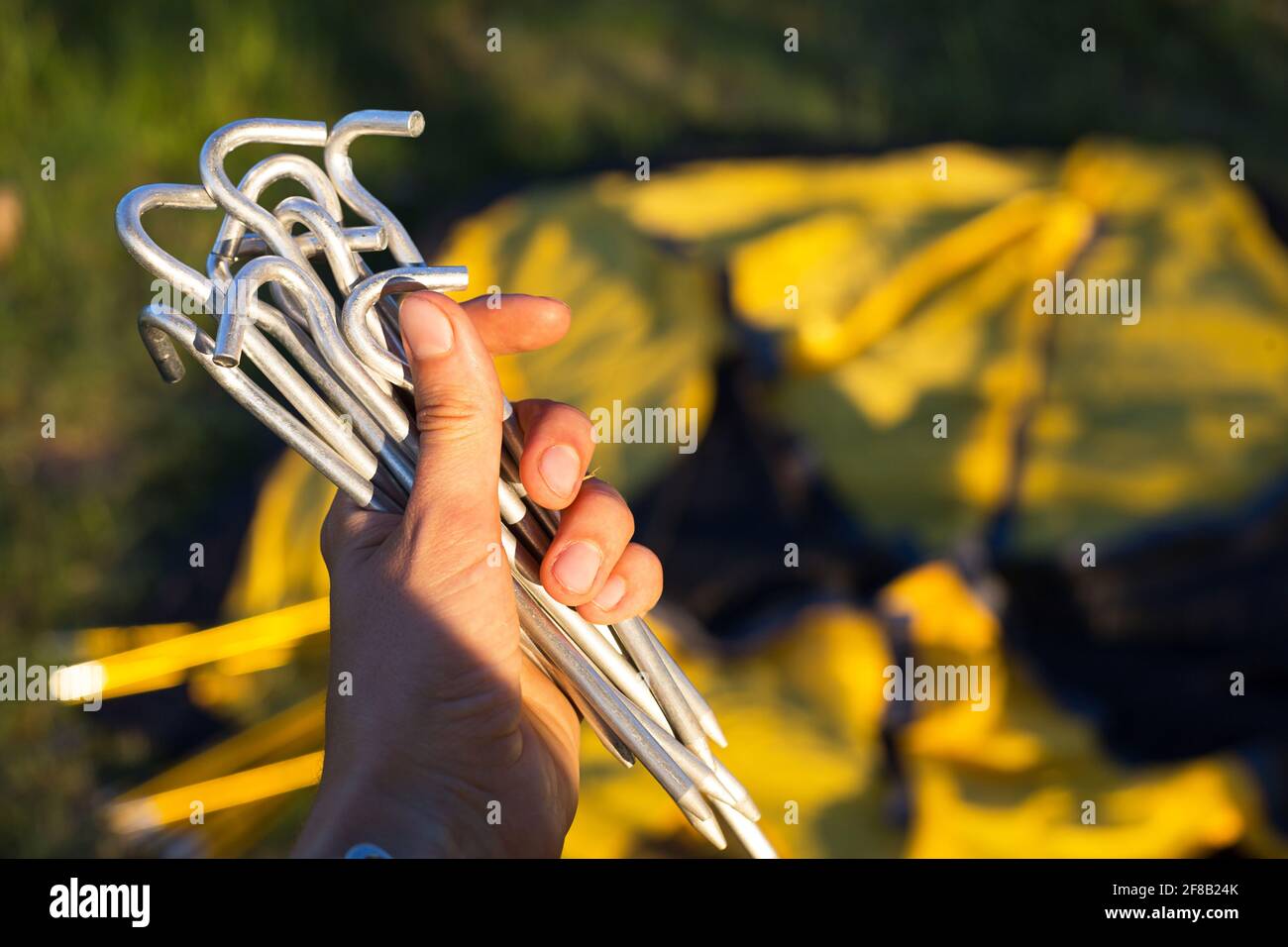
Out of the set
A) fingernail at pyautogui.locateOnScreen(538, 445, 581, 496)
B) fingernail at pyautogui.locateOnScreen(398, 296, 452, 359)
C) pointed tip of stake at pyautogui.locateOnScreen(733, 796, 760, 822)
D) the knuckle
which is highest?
fingernail at pyautogui.locateOnScreen(398, 296, 452, 359)

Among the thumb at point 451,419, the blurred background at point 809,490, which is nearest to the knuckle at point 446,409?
the thumb at point 451,419

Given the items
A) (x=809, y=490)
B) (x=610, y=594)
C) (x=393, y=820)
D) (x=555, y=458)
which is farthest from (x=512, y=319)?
(x=809, y=490)

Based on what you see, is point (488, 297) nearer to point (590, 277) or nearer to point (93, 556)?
point (590, 277)

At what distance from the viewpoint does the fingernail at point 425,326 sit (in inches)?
34.8

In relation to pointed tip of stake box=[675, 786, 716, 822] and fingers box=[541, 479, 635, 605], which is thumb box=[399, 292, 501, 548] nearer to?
fingers box=[541, 479, 635, 605]

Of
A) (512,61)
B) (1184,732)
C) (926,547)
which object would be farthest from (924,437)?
(512,61)

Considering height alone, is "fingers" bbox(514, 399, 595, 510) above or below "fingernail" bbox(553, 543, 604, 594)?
above

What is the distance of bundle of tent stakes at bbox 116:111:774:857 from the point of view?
33.8 inches

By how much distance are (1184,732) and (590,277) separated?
52.0 inches

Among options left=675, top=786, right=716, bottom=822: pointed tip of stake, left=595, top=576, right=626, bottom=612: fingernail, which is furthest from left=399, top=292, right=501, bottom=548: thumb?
left=675, top=786, right=716, bottom=822: pointed tip of stake

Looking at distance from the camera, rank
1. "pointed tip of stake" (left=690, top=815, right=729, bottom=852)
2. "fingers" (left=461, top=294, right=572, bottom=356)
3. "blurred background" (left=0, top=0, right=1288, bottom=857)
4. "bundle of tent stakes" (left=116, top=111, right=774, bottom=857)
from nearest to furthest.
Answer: "bundle of tent stakes" (left=116, top=111, right=774, bottom=857) < "pointed tip of stake" (left=690, top=815, right=729, bottom=852) < "fingers" (left=461, top=294, right=572, bottom=356) < "blurred background" (left=0, top=0, right=1288, bottom=857)

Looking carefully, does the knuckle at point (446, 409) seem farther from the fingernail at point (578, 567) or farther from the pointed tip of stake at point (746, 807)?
the pointed tip of stake at point (746, 807)

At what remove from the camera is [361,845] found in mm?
875

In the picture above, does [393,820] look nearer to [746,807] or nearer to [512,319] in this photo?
[746,807]
